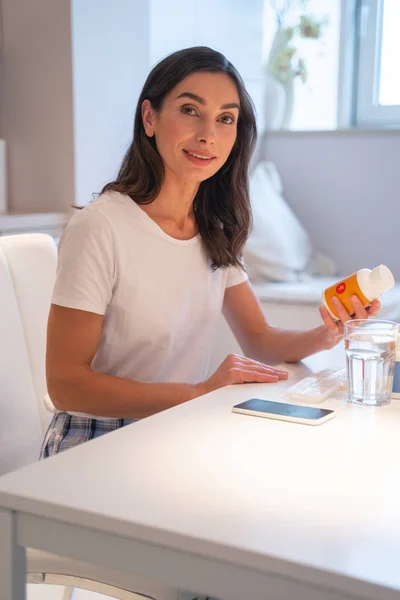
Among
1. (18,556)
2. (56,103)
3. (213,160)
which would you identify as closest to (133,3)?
(56,103)

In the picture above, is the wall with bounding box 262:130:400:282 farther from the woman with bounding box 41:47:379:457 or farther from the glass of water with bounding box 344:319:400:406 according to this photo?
the glass of water with bounding box 344:319:400:406

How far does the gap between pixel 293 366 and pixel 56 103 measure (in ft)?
5.75

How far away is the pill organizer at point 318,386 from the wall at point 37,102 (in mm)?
1816

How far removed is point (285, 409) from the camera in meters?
1.08

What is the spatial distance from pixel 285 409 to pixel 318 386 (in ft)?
0.45

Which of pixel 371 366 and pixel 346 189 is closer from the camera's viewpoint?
pixel 371 366

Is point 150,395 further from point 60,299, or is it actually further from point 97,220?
point 97,220

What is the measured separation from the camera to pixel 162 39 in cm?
335

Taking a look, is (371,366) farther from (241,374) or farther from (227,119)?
(227,119)

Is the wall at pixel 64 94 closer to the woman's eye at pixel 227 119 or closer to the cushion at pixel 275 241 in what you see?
the cushion at pixel 275 241

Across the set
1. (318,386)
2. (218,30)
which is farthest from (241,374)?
(218,30)

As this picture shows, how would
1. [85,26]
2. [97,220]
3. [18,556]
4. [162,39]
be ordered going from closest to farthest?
[18,556] → [97,220] → [85,26] → [162,39]

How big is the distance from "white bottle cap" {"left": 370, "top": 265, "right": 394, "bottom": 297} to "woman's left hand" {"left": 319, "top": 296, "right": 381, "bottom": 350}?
0.04m

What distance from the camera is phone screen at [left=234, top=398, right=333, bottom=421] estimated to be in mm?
1051
